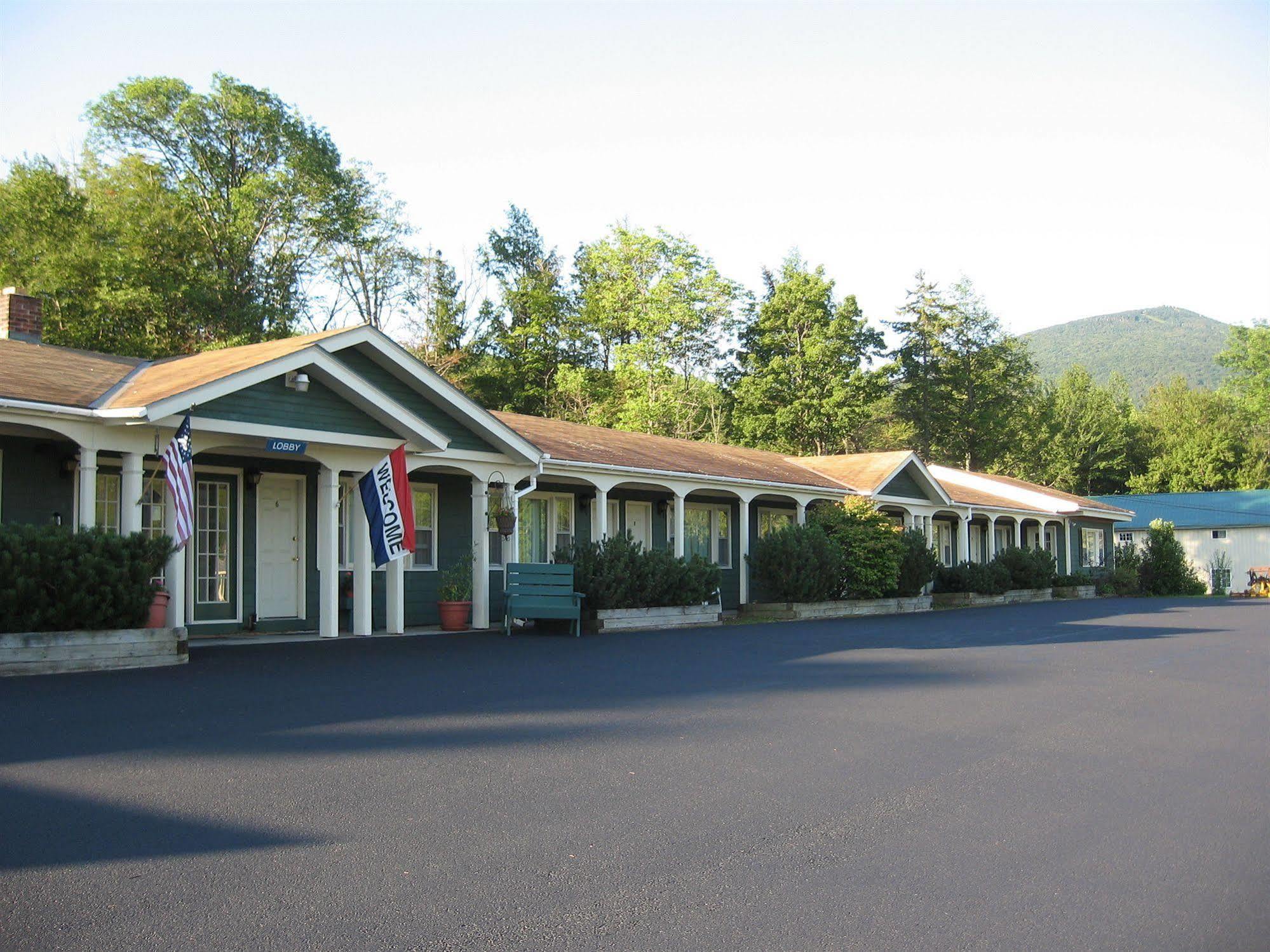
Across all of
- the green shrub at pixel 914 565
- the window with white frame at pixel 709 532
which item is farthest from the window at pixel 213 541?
the green shrub at pixel 914 565

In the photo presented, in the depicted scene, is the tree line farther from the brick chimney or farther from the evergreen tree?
the brick chimney

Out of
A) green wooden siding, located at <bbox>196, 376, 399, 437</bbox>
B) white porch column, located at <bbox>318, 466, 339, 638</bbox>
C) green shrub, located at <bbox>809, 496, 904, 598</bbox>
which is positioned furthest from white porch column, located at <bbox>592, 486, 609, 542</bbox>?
green shrub, located at <bbox>809, 496, 904, 598</bbox>

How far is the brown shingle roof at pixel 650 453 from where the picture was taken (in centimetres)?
2028

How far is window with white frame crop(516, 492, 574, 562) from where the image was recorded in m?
20.6

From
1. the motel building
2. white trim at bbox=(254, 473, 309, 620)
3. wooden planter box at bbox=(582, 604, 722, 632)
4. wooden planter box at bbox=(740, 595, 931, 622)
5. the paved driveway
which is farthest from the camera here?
wooden planter box at bbox=(740, 595, 931, 622)

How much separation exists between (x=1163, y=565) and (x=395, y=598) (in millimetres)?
32433

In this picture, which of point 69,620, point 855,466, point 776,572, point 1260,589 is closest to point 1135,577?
point 1260,589

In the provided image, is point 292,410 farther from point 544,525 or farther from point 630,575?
point 544,525

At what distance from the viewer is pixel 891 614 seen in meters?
23.5

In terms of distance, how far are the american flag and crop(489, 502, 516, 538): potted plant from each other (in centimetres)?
605

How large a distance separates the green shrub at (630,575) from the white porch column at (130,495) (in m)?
6.57

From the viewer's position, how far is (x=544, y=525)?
827 inches

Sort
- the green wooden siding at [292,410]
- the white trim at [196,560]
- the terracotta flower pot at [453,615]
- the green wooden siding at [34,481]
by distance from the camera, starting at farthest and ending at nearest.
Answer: the terracotta flower pot at [453,615]
the white trim at [196,560]
the green wooden siding at [292,410]
the green wooden siding at [34,481]

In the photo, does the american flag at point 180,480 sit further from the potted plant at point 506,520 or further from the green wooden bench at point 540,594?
the potted plant at point 506,520
